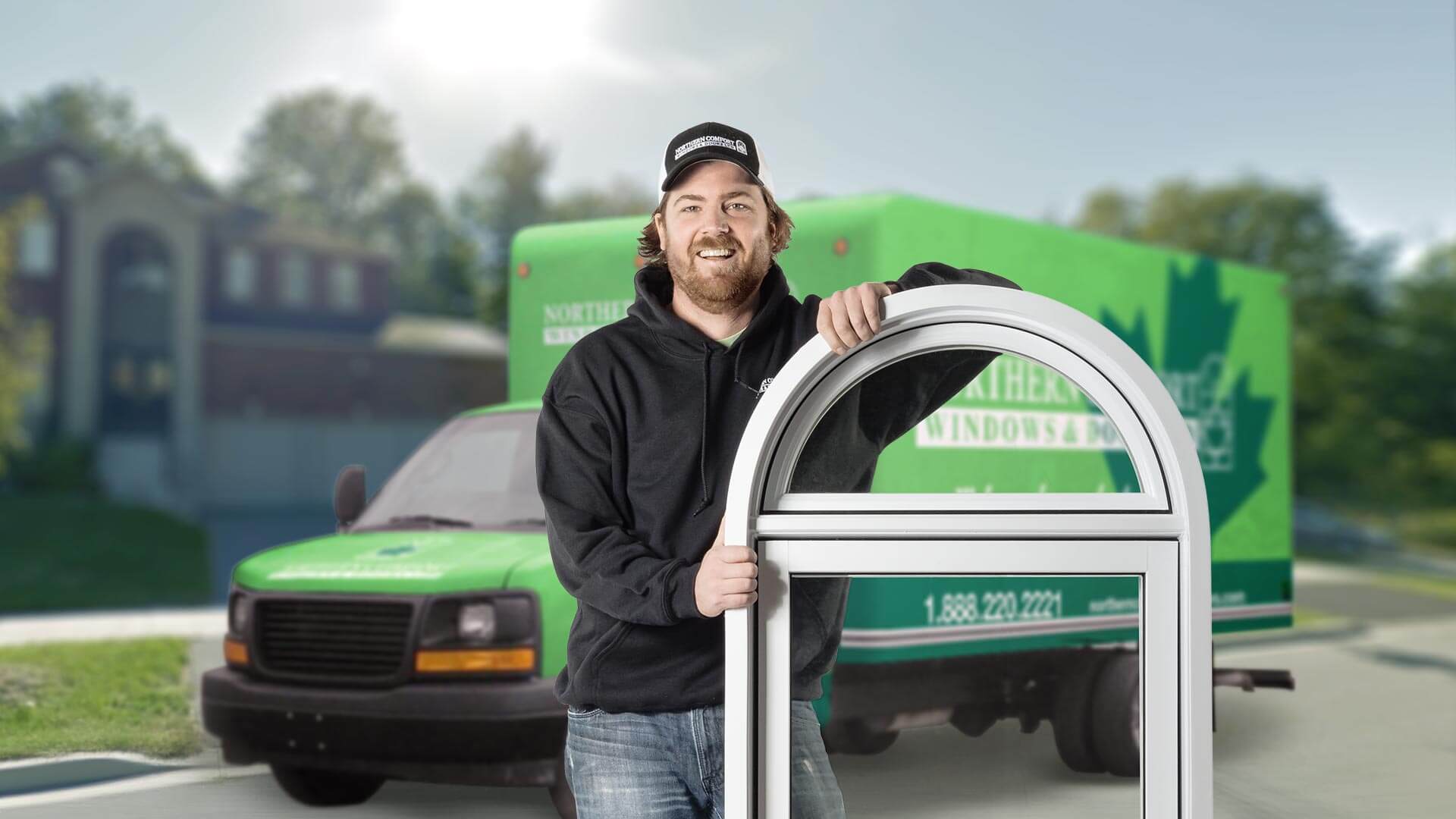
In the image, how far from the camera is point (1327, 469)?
44875 millimetres

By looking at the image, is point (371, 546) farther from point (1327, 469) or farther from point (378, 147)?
point (378, 147)

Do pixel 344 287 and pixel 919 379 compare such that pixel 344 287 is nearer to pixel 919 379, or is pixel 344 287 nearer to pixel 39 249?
pixel 39 249

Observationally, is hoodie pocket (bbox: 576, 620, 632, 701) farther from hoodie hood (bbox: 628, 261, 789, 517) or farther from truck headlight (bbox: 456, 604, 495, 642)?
truck headlight (bbox: 456, 604, 495, 642)

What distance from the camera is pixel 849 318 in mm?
2609

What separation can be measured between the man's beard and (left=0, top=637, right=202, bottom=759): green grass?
6263 mm

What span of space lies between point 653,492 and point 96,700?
796cm

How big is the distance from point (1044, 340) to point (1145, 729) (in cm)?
70

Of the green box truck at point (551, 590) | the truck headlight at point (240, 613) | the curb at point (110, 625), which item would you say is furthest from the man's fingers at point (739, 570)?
the curb at point (110, 625)

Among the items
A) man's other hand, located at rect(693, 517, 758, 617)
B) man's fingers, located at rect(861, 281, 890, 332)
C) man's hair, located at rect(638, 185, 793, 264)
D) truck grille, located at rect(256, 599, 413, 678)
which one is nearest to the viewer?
man's other hand, located at rect(693, 517, 758, 617)

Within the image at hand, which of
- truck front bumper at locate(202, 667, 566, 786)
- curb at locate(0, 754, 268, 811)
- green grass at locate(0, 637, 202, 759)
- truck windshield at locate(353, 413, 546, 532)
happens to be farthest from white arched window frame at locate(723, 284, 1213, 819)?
green grass at locate(0, 637, 202, 759)

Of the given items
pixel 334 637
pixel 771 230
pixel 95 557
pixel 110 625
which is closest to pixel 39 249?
pixel 95 557

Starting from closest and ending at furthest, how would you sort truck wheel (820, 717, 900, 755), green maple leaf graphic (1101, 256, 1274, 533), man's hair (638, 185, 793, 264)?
man's hair (638, 185, 793, 264)
truck wheel (820, 717, 900, 755)
green maple leaf graphic (1101, 256, 1274, 533)

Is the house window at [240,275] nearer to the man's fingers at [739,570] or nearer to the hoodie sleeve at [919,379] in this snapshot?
the hoodie sleeve at [919,379]

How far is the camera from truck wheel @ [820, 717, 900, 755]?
4070mm
